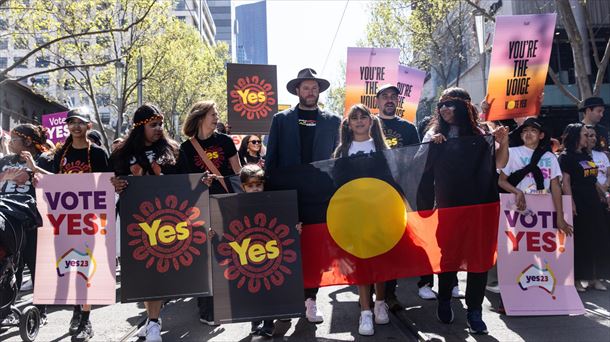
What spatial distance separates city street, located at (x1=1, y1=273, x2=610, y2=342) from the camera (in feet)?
15.2

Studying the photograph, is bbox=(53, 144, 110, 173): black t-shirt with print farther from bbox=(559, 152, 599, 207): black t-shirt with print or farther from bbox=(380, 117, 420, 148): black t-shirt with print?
bbox=(559, 152, 599, 207): black t-shirt with print

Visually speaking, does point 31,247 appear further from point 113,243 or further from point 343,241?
point 343,241

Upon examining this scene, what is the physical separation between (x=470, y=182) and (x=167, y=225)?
2.55 m

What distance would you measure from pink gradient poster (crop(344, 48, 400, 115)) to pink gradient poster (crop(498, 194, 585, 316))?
463 cm

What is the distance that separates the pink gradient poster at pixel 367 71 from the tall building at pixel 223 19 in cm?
14896

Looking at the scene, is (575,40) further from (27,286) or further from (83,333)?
(27,286)

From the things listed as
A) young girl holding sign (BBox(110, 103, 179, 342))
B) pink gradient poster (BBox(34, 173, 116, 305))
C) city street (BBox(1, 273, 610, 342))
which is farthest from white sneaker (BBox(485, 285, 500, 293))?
pink gradient poster (BBox(34, 173, 116, 305))

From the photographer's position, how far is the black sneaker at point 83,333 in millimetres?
4855

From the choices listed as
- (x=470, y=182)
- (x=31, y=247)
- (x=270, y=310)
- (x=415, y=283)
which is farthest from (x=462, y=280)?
(x=31, y=247)

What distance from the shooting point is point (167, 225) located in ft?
15.0

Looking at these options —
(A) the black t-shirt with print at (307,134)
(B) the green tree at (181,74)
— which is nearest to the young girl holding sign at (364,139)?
(A) the black t-shirt with print at (307,134)

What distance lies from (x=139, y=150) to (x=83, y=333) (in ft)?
5.45

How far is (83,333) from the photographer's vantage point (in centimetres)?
490

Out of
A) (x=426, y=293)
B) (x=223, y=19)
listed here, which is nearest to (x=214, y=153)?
(x=426, y=293)
